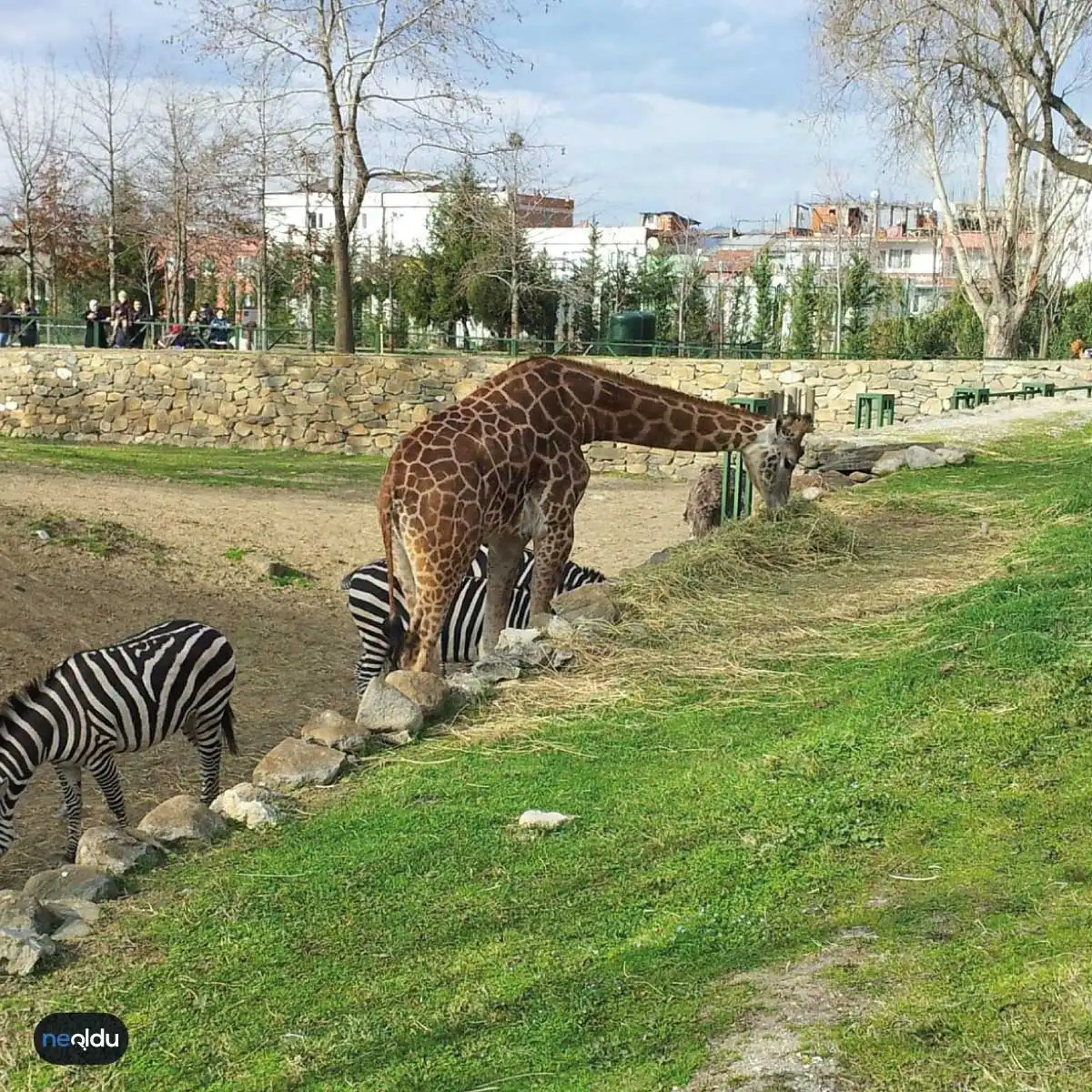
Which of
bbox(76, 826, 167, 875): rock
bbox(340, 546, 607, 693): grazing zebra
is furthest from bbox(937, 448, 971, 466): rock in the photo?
bbox(76, 826, 167, 875): rock

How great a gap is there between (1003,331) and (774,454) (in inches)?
1130

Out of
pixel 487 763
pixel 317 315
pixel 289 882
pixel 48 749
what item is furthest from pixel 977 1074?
pixel 317 315

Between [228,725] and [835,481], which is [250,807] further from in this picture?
[835,481]

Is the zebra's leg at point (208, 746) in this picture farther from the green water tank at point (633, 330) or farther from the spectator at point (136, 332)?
the spectator at point (136, 332)

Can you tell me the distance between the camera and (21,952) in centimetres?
403

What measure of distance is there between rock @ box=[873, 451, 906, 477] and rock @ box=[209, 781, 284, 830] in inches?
334

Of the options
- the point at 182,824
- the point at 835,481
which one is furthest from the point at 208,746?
the point at 835,481

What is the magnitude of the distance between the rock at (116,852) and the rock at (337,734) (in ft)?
3.63

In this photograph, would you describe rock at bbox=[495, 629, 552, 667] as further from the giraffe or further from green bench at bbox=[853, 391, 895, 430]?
green bench at bbox=[853, 391, 895, 430]

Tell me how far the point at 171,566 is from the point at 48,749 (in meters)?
7.19

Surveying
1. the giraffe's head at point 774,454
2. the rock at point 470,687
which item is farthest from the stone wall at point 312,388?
the rock at point 470,687

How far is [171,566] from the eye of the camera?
45.5 ft

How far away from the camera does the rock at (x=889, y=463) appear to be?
1253cm

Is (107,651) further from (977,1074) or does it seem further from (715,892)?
(977,1074)
